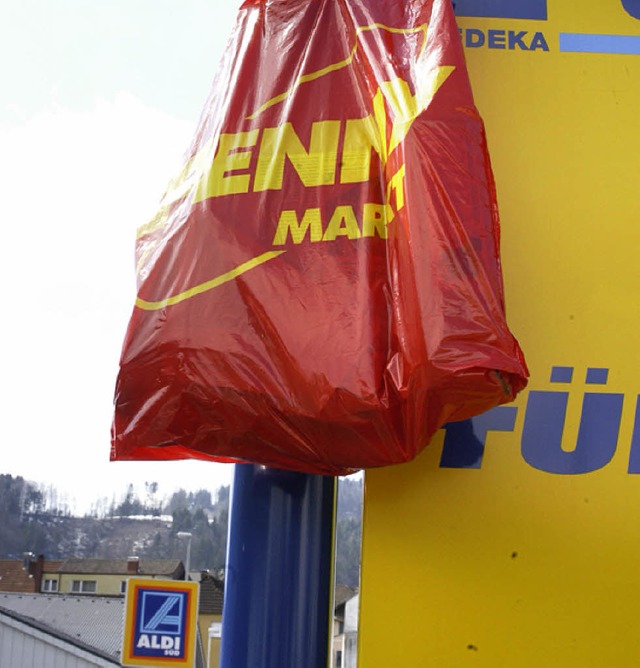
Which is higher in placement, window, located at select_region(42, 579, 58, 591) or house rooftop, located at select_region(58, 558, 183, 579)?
house rooftop, located at select_region(58, 558, 183, 579)

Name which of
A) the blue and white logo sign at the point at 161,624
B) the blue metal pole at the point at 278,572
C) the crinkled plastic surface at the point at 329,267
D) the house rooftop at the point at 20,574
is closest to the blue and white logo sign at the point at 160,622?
the blue and white logo sign at the point at 161,624

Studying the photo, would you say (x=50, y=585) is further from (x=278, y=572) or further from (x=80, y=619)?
(x=278, y=572)

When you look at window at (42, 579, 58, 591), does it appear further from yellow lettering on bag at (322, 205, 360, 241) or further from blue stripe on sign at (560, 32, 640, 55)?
yellow lettering on bag at (322, 205, 360, 241)

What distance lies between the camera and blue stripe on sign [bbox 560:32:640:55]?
132cm

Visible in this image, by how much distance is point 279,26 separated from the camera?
1180 millimetres

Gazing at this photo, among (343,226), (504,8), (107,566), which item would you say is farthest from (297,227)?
(107,566)

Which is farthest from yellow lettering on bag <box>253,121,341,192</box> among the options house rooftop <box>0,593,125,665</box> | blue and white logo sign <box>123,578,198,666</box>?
house rooftop <box>0,593,125,665</box>

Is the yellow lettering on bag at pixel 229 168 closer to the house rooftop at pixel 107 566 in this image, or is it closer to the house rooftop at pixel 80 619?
the house rooftop at pixel 80 619

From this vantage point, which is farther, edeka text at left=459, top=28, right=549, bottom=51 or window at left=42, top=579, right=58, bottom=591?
window at left=42, top=579, right=58, bottom=591

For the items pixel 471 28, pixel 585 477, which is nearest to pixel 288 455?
A: pixel 585 477

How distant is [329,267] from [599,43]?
603 mm

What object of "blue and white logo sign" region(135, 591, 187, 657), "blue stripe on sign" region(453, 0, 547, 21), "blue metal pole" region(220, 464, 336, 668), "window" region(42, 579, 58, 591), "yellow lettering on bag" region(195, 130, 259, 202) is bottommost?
"window" region(42, 579, 58, 591)

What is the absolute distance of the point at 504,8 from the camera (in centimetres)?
133

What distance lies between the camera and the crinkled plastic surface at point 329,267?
912mm
